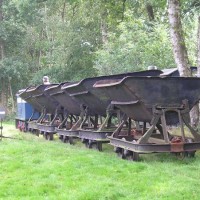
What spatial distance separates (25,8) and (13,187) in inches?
772

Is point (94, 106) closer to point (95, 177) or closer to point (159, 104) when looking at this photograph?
point (159, 104)

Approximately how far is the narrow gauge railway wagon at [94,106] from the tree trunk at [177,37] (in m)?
0.72

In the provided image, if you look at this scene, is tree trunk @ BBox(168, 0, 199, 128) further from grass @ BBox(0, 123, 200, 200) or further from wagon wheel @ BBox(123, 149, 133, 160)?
wagon wheel @ BBox(123, 149, 133, 160)

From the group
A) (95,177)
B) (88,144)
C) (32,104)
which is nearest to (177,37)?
(88,144)

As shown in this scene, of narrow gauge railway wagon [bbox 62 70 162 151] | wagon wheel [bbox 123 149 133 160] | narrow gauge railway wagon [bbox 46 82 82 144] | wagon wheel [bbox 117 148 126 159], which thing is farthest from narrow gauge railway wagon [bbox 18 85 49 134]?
wagon wheel [bbox 123 149 133 160]

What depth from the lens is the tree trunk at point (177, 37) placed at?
8.63 m

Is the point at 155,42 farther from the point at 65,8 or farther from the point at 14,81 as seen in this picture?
the point at 14,81

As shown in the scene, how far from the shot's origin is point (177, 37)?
344 inches

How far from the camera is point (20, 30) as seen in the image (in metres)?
25.0

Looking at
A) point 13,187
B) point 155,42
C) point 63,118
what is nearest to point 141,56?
point 155,42

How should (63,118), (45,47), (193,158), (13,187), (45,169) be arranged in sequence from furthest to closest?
(45,47) < (63,118) < (193,158) < (45,169) < (13,187)

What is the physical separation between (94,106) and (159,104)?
2815 mm

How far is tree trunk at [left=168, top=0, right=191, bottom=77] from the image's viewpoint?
28.3ft

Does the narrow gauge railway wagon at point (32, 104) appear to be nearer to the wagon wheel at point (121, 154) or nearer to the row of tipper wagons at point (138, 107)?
the row of tipper wagons at point (138, 107)
